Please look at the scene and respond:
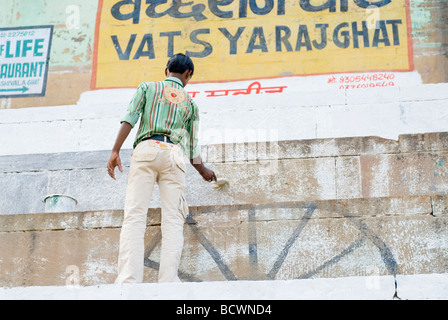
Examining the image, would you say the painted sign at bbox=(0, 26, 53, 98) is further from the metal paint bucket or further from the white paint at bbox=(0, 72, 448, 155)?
the metal paint bucket

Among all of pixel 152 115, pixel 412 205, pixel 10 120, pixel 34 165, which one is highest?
pixel 10 120

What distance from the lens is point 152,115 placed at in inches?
229

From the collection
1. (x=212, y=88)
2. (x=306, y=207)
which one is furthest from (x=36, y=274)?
(x=212, y=88)

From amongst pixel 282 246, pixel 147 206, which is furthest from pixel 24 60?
pixel 282 246

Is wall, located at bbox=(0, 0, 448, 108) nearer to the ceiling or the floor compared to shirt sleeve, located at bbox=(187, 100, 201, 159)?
nearer to the ceiling

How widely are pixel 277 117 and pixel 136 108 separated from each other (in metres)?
3.04

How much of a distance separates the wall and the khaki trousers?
12.8 ft

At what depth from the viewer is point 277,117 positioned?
8.62m

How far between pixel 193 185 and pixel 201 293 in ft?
10.5

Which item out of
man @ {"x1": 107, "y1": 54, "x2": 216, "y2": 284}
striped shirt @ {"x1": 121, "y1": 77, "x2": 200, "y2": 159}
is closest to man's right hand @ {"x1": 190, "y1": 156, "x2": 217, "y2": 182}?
man @ {"x1": 107, "y1": 54, "x2": 216, "y2": 284}

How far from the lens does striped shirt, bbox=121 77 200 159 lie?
5797mm

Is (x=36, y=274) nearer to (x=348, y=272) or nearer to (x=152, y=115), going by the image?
(x=152, y=115)

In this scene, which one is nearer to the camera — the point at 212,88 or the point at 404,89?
the point at 404,89

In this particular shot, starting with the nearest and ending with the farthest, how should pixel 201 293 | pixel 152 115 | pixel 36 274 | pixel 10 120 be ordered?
pixel 201 293 < pixel 152 115 < pixel 36 274 < pixel 10 120
